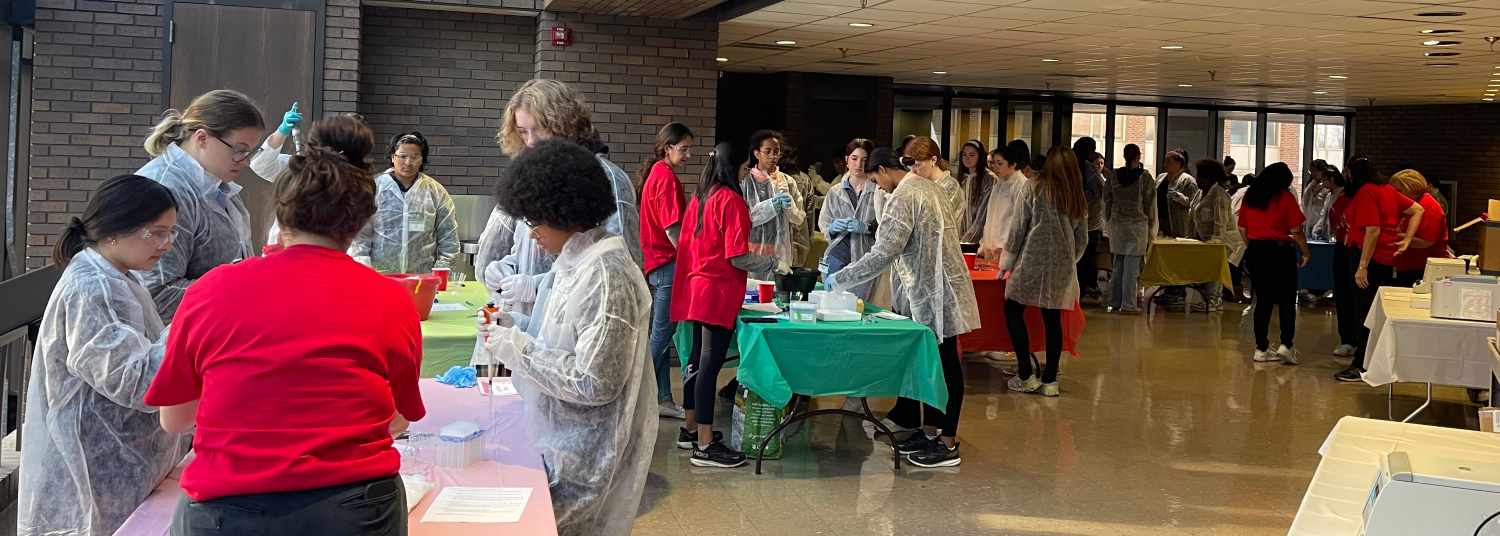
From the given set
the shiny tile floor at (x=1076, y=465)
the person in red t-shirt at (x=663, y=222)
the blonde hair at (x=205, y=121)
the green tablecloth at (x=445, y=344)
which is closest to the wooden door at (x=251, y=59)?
the person in red t-shirt at (x=663, y=222)

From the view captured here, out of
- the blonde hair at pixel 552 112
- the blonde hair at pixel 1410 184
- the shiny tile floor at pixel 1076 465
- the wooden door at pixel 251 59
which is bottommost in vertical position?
the shiny tile floor at pixel 1076 465

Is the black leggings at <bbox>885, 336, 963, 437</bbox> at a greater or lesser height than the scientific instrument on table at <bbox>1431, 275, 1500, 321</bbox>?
lesser

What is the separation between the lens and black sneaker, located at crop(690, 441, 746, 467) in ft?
16.2

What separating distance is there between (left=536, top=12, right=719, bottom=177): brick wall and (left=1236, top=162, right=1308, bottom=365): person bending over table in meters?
3.72

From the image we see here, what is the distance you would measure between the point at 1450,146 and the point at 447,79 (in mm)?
14518

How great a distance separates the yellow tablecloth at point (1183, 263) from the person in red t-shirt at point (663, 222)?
6.58 metres

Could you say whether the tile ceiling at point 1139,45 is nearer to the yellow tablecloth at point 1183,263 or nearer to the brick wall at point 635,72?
the brick wall at point 635,72

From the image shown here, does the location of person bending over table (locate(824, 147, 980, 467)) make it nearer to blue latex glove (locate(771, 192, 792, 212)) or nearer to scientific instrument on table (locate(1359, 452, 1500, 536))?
blue latex glove (locate(771, 192, 792, 212))

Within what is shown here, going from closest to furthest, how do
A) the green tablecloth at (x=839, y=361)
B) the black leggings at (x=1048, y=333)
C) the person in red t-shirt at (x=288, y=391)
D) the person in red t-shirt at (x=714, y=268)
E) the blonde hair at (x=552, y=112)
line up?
the person in red t-shirt at (x=288, y=391)
the blonde hair at (x=552, y=112)
the green tablecloth at (x=839, y=361)
the person in red t-shirt at (x=714, y=268)
the black leggings at (x=1048, y=333)

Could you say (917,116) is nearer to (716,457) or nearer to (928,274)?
(928,274)

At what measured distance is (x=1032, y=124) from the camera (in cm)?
1593

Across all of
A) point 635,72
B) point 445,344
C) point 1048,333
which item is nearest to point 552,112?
point 445,344

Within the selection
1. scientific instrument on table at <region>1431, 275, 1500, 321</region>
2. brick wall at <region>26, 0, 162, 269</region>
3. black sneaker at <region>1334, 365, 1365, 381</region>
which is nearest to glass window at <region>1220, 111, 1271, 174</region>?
black sneaker at <region>1334, 365, 1365, 381</region>

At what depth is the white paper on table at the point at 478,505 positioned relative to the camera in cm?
211
